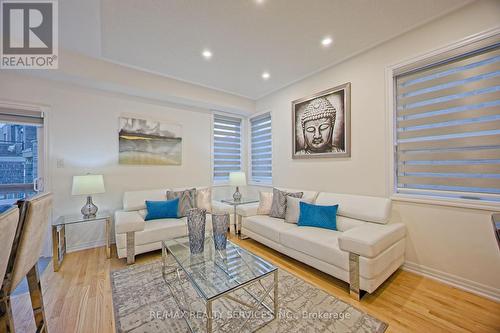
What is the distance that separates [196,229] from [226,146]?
2.86 meters

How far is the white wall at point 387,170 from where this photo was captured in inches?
73.8

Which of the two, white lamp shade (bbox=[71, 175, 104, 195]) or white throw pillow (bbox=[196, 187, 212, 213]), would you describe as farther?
white throw pillow (bbox=[196, 187, 212, 213])

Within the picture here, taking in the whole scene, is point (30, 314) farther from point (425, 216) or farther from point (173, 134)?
point (425, 216)

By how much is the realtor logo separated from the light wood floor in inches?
99.4

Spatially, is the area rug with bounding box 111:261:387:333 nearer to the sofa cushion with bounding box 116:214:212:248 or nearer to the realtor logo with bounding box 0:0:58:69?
the sofa cushion with bounding box 116:214:212:248

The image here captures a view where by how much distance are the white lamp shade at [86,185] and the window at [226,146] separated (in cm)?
208

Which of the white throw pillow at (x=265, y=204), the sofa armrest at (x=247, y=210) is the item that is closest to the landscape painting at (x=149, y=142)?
the sofa armrest at (x=247, y=210)

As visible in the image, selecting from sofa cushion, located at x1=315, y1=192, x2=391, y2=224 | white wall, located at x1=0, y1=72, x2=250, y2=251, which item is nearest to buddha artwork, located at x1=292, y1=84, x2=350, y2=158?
sofa cushion, located at x1=315, y1=192, x2=391, y2=224

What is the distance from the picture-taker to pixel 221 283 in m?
1.48

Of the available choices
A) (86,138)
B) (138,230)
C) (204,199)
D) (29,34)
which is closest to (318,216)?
(204,199)

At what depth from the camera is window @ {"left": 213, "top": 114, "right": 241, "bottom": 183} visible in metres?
4.43

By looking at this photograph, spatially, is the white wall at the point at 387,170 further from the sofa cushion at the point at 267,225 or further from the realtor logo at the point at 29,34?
the realtor logo at the point at 29,34

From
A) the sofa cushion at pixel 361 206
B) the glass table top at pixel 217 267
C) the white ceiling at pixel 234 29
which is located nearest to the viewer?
the glass table top at pixel 217 267

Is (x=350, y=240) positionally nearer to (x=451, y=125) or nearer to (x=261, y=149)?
(x=451, y=125)
